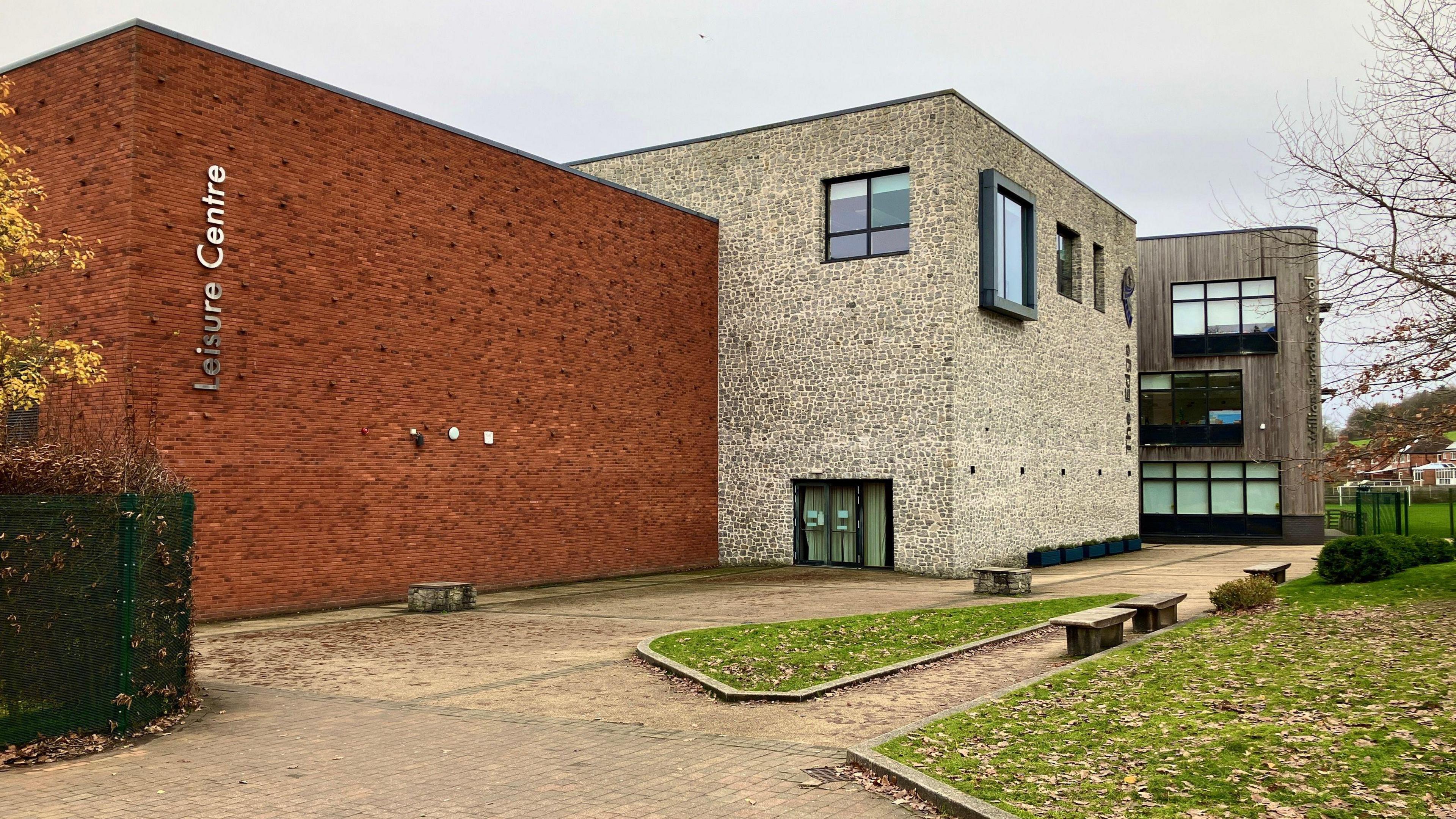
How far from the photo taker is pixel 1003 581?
711 inches

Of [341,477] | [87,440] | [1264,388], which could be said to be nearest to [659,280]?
[341,477]

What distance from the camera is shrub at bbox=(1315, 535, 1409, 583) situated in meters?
15.2

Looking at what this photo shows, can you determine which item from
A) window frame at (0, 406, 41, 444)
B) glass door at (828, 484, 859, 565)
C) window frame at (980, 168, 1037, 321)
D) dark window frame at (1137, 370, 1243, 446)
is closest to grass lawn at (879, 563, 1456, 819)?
glass door at (828, 484, 859, 565)

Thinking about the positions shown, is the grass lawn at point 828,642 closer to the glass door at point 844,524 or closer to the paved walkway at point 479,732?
the paved walkway at point 479,732

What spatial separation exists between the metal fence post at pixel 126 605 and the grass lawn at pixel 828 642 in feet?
16.0

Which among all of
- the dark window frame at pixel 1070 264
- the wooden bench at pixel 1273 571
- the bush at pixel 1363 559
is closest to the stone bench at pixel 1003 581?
the wooden bench at pixel 1273 571

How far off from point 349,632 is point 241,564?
2.45 meters

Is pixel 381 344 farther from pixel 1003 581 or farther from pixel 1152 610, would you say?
pixel 1152 610

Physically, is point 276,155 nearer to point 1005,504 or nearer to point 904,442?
point 904,442

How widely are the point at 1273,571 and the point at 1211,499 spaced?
2153cm

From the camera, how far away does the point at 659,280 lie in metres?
23.8

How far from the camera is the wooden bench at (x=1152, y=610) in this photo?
12312 mm

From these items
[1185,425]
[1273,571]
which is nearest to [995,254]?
[1273,571]

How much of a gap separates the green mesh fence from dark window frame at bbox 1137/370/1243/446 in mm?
32902
